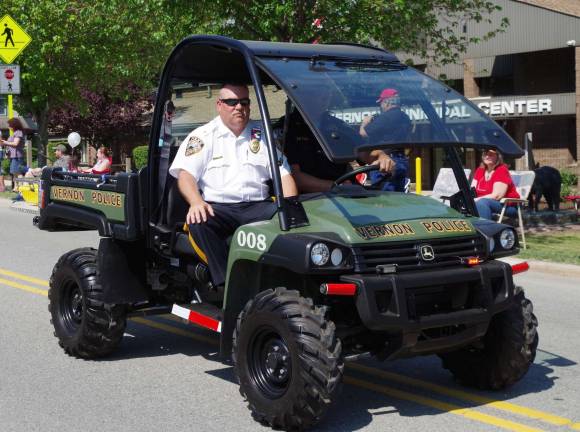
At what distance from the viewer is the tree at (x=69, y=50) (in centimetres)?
2964

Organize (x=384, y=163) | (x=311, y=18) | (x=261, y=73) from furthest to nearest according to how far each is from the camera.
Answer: (x=311, y=18)
(x=261, y=73)
(x=384, y=163)

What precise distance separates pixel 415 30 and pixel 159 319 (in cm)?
1149

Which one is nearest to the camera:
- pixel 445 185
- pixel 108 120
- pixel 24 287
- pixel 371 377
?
pixel 371 377

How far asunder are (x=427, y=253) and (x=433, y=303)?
0.28 meters

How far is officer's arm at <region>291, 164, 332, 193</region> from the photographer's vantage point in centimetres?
661

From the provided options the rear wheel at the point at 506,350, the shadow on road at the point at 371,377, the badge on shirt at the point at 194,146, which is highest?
the badge on shirt at the point at 194,146

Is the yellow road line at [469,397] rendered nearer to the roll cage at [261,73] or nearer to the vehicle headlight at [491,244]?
the vehicle headlight at [491,244]

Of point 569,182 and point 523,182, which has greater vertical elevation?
point 523,182

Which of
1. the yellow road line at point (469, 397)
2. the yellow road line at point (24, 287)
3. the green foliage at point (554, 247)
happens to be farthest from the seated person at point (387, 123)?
the green foliage at point (554, 247)

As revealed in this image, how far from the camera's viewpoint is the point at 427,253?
539cm

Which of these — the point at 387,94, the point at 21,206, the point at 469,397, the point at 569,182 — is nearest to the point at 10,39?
the point at 21,206

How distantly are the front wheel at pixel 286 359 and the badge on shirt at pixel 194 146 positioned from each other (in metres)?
1.25

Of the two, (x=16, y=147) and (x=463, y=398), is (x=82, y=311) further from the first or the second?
(x=16, y=147)

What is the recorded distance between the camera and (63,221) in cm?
772
